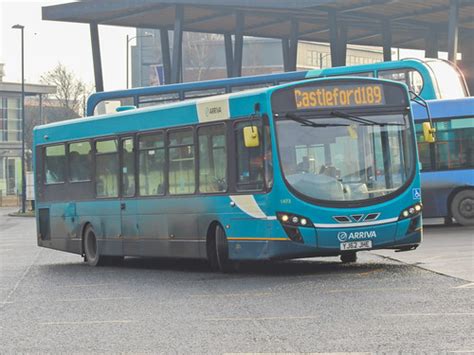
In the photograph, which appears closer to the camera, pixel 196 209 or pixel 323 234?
pixel 323 234

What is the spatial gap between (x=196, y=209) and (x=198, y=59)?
361 feet

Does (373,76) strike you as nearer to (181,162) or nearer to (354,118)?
(181,162)

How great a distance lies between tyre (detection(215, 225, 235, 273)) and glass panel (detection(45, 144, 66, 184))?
18.9ft

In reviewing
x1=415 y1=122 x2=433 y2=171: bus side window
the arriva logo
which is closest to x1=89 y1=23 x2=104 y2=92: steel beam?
x1=415 y1=122 x2=433 y2=171: bus side window

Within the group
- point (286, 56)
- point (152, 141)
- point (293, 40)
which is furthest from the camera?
point (286, 56)

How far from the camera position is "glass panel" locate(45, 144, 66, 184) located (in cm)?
2202

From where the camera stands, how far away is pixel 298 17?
5100 centimetres

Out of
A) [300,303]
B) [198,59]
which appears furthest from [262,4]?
[198,59]

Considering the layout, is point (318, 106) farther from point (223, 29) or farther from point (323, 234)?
point (223, 29)

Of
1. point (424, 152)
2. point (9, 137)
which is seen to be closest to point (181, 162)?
point (424, 152)

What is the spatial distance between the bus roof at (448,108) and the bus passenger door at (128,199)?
9.17 metres

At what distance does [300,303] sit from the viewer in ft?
41.4

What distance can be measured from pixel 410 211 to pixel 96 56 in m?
36.5

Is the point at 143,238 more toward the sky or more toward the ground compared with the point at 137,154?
more toward the ground
